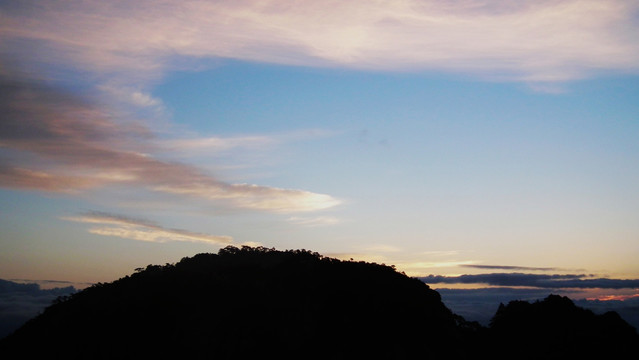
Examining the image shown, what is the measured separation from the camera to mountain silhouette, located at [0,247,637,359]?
3938 centimetres

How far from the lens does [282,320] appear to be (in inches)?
1606

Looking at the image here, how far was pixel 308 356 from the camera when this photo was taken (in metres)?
38.4

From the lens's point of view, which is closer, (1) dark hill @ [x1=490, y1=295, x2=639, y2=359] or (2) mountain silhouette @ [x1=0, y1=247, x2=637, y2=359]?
(2) mountain silhouette @ [x1=0, y1=247, x2=637, y2=359]

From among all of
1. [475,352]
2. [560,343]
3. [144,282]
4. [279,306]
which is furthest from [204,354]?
[560,343]

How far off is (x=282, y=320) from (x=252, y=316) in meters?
2.12

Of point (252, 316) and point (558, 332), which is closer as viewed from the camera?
point (252, 316)

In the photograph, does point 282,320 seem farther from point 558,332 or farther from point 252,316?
point 558,332

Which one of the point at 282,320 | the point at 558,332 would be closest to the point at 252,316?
the point at 282,320

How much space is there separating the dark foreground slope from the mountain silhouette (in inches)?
3.2

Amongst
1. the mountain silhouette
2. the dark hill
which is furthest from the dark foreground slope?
the dark hill

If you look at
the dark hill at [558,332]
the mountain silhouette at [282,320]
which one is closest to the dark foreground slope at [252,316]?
the mountain silhouette at [282,320]

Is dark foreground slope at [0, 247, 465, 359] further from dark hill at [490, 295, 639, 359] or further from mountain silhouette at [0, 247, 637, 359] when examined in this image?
dark hill at [490, 295, 639, 359]

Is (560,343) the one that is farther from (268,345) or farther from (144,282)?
(144,282)

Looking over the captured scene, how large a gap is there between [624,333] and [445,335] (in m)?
15.1
